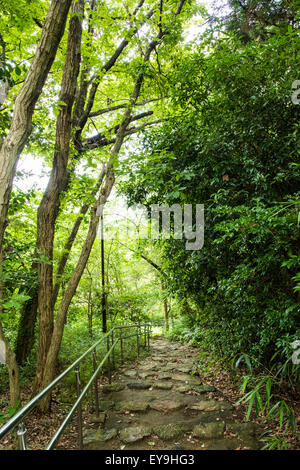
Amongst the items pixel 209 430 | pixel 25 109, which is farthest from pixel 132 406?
pixel 25 109

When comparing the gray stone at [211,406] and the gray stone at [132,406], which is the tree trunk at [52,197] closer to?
the gray stone at [132,406]

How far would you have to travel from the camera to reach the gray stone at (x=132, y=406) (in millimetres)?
3502

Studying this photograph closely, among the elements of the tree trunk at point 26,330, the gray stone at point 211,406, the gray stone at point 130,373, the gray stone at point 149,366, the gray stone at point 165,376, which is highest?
the tree trunk at point 26,330

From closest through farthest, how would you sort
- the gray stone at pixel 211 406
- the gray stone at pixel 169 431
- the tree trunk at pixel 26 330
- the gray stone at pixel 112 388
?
1. the gray stone at pixel 169 431
2. the gray stone at pixel 211 406
3. the gray stone at pixel 112 388
4. the tree trunk at pixel 26 330

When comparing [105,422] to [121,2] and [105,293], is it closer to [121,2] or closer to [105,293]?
[105,293]

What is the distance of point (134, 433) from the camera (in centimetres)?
288

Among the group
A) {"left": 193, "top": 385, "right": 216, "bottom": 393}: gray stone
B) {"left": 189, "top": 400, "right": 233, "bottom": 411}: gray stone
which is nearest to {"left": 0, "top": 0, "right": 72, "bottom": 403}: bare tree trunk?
{"left": 189, "top": 400, "right": 233, "bottom": 411}: gray stone

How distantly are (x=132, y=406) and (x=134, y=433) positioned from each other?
70cm

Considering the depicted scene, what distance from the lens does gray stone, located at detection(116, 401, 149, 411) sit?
11.5 ft

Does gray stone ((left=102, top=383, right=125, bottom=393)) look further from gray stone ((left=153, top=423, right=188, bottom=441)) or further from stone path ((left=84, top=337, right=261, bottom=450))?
gray stone ((left=153, top=423, right=188, bottom=441))

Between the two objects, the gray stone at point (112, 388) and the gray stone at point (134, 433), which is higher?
the gray stone at point (134, 433)

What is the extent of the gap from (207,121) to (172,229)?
175cm

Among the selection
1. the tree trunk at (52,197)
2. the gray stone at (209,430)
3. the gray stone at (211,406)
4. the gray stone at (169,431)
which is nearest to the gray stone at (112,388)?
the tree trunk at (52,197)
